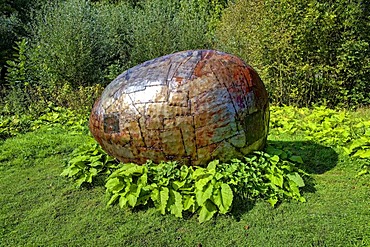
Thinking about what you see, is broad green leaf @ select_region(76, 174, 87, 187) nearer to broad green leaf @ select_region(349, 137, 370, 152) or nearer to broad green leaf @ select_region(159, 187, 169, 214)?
broad green leaf @ select_region(159, 187, 169, 214)

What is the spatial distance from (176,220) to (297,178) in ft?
4.81

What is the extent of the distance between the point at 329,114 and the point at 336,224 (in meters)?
3.84

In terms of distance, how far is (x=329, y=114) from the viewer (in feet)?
23.4

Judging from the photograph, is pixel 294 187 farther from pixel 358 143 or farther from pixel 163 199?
pixel 358 143

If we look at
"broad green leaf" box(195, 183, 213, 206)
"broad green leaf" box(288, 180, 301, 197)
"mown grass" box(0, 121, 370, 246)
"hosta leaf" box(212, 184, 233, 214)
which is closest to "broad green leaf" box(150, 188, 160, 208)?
"mown grass" box(0, 121, 370, 246)

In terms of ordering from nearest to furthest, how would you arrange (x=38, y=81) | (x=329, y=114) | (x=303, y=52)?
(x=329, y=114) → (x=303, y=52) → (x=38, y=81)

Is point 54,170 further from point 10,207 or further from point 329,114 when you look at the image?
point 329,114

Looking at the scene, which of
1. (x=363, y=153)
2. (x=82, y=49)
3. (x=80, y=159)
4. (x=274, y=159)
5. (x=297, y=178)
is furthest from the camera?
(x=82, y=49)

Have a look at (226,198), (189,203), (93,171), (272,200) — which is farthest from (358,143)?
Result: (93,171)

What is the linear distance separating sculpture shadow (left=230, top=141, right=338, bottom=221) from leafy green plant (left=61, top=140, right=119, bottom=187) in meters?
1.59

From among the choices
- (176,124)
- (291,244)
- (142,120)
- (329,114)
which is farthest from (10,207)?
(329,114)

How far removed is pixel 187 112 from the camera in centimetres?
404

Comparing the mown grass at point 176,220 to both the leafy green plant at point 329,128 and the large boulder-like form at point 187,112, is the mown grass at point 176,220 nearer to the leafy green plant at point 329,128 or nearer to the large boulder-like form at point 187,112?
the leafy green plant at point 329,128

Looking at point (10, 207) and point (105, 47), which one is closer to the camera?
point (10, 207)
